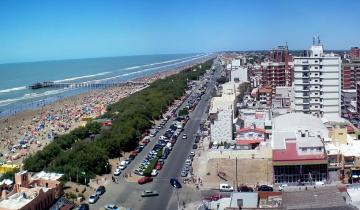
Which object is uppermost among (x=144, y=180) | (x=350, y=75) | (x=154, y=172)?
(x=350, y=75)

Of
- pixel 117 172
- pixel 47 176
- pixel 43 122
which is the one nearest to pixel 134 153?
pixel 117 172

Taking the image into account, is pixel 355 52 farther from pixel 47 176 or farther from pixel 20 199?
pixel 20 199

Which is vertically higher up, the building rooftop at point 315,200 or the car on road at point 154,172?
the building rooftop at point 315,200

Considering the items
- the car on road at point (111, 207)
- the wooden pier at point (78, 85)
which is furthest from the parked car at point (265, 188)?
the wooden pier at point (78, 85)

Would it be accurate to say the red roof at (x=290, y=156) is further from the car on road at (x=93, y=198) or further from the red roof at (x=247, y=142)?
the car on road at (x=93, y=198)

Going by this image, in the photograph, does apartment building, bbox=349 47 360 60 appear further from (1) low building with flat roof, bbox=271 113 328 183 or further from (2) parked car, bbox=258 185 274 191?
(2) parked car, bbox=258 185 274 191

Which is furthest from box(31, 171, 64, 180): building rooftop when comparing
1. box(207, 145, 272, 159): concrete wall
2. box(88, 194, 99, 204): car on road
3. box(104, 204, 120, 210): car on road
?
box(207, 145, 272, 159): concrete wall
